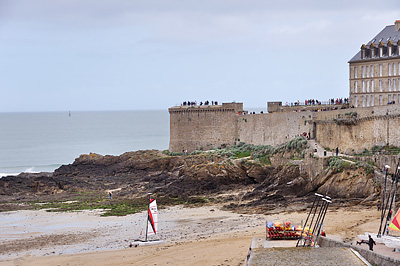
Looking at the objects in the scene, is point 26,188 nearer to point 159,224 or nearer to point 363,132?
point 159,224

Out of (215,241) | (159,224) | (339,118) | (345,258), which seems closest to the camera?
(345,258)

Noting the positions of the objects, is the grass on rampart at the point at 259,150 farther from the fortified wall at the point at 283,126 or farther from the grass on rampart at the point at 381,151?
the grass on rampart at the point at 381,151

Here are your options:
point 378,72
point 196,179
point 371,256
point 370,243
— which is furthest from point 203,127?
point 371,256

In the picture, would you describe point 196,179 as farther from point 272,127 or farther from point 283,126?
point 272,127

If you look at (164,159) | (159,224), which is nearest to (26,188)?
(164,159)

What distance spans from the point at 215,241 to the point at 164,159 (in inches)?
726

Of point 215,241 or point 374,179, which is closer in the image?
point 215,241

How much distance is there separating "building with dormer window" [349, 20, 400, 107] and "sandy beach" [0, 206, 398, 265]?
12.4m

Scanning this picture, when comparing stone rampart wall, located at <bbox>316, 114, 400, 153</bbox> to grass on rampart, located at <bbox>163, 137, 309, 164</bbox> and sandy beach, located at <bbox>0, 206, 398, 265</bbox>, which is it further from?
sandy beach, located at <bbox>0, 206, 398, 265</bbox>

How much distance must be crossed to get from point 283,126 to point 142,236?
1615 centimetres

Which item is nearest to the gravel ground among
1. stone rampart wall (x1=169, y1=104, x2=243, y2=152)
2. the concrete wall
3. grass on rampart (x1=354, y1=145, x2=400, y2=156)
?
the concrete wall

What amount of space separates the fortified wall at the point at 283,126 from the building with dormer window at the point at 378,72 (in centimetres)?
239

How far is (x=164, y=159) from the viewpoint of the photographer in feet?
140

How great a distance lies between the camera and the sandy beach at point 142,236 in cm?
2289
